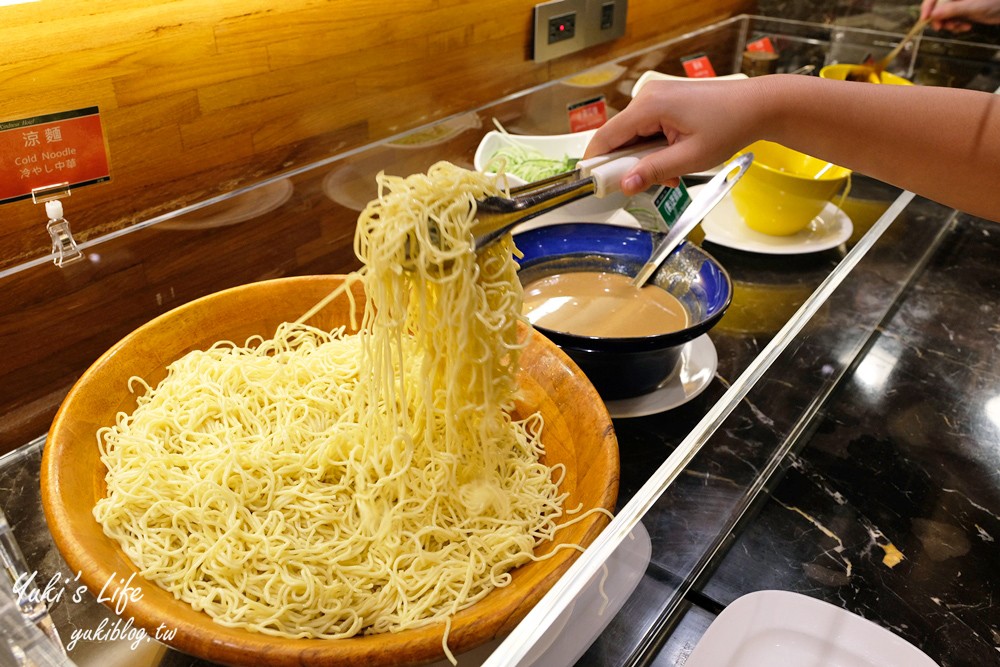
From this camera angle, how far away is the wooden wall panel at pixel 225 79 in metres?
1.36

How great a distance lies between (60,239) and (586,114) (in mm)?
1338

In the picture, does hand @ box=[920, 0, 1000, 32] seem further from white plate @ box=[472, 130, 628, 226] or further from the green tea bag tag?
the green tea bag tag

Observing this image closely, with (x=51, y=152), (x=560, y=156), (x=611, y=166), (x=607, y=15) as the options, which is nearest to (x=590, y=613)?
(x=611, y=166)

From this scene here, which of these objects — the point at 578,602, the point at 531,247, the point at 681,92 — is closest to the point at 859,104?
the point at 681,92

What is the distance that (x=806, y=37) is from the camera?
8.43ft

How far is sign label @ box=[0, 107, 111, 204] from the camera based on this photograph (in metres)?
1.32

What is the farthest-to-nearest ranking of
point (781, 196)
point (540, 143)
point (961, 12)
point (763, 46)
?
1. point (763, 46)
2. point (961, 12)
3. point (540, 143)
4. point (781, 196)

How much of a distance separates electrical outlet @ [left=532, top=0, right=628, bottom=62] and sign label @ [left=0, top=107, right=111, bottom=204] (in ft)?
4.39

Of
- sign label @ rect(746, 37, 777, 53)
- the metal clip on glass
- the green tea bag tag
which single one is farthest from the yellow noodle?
sign label @ rect(746, 37, 777, 53)

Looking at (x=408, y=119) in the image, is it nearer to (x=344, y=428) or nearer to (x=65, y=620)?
(x=344, y=428)

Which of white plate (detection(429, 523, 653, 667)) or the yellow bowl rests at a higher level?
the yellow bowl

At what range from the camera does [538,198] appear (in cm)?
105

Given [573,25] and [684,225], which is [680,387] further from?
[573,25]

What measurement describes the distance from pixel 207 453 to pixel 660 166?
2.59ft
